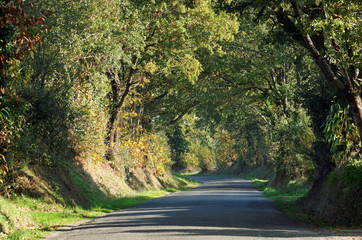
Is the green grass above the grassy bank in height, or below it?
below

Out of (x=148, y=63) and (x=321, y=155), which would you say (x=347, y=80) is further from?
(x=148, y=63)

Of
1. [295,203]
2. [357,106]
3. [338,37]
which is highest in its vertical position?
[338,37]

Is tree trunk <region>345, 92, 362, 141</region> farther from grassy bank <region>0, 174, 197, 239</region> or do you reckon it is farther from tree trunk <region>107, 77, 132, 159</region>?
tree trunk <region>107, 77, 132, 159</region>

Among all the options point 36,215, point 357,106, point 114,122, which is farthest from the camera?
point 114,122

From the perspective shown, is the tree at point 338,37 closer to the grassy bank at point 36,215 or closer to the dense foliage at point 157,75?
the dense foliage at point 157,75

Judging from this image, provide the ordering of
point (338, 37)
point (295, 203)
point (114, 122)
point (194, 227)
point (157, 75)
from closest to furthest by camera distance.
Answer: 1. point (194, 227)
2. point (338, 37)
3. point (295, 203)
4. point (114, 122)
5. point (157, 75)

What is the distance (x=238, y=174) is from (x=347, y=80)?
2967 inches

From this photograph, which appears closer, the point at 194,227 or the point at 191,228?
the point at 191,228

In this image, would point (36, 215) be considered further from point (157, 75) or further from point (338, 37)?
point (157, 75)

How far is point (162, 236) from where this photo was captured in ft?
34.3

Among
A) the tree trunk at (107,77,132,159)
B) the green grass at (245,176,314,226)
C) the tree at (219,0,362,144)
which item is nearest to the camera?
the tree at (219,0,362,144)

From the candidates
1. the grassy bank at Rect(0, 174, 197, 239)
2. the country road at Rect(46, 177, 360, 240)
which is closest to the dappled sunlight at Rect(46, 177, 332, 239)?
the country road at Rect(46, 177, 360, 240)

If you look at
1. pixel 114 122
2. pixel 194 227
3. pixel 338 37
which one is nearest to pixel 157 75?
pixel 114 122

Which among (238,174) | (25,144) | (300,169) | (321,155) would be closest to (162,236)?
(25,144)
